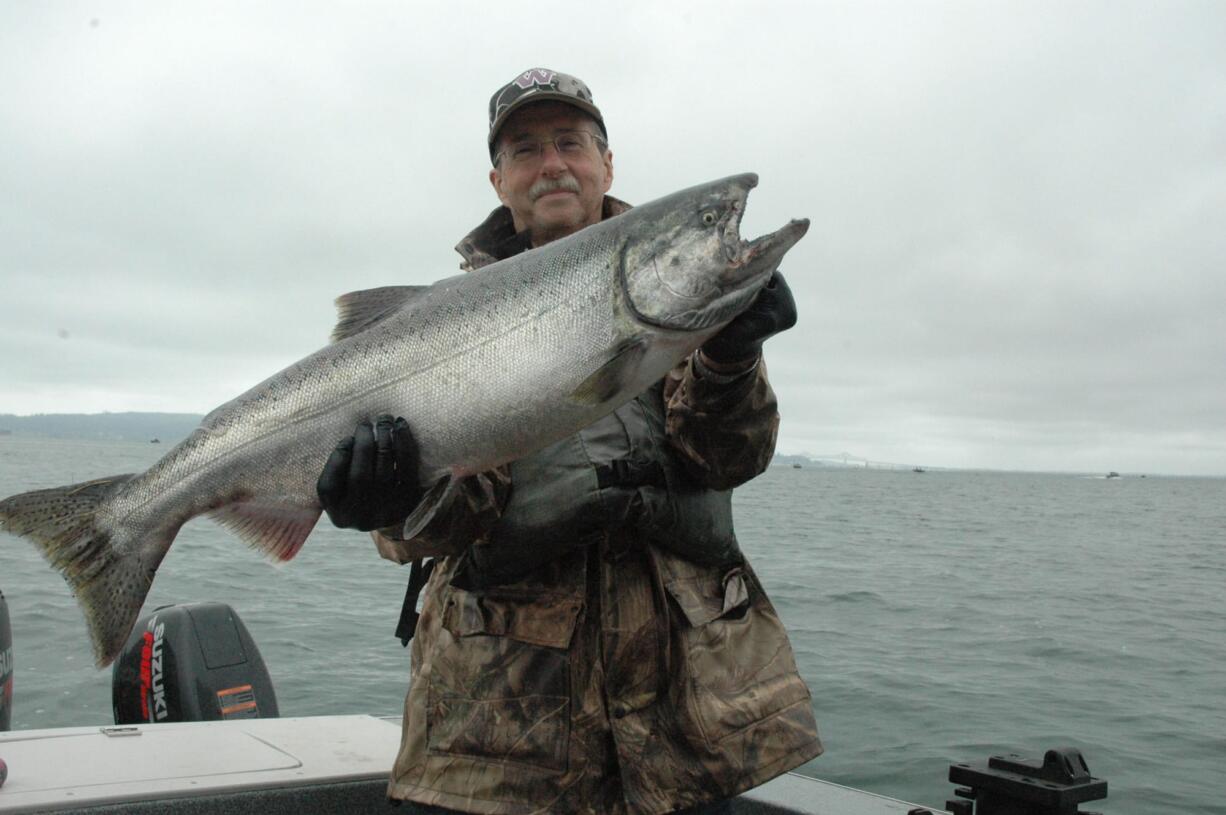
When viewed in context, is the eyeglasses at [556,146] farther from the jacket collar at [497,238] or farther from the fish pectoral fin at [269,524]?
the fish pectoral fin at [269,524]

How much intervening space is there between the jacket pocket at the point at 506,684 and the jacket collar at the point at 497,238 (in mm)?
1437

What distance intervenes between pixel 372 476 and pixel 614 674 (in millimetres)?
1060

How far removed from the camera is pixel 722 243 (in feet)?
10.7

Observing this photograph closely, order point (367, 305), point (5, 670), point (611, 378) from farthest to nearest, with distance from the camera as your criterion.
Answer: point (5, 670) < point (367, 305) < point (611, 378)

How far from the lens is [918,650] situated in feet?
47.2

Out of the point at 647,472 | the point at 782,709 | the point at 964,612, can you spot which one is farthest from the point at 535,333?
the point at 964,612

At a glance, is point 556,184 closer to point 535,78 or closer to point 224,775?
point 535,78

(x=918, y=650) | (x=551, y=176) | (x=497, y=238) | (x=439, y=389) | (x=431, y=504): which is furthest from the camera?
(x=918, y=650)

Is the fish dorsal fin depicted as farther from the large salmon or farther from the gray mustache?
the gray mustache

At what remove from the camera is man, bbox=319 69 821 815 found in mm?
3217

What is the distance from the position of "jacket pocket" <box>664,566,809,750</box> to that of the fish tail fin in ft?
6.50

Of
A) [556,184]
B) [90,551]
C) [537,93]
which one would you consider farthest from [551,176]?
[90,551]

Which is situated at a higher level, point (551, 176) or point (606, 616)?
point (551, 176)

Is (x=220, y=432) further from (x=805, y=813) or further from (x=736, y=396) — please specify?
(x=805, y=813)
